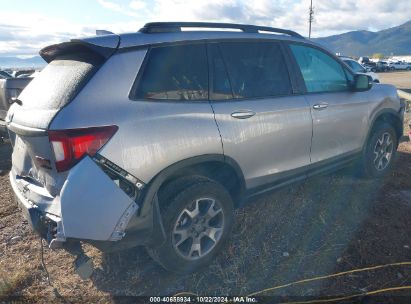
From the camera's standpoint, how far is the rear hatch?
2463 millimetres

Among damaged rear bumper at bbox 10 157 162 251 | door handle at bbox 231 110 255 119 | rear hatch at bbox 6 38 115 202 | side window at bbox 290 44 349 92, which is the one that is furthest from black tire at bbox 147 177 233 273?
side window at bbox 290 44 349 92

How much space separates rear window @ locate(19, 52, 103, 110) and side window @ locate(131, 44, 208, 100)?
35 cm

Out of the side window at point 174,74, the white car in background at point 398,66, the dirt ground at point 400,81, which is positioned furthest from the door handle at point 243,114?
the white car in background at point 398,66

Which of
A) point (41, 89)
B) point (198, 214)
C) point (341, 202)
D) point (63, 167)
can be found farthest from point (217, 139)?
point (341, 202)

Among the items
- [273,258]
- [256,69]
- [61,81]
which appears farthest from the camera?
[256,69]

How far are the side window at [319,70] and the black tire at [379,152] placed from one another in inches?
35.3

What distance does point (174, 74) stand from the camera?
2.87 metres

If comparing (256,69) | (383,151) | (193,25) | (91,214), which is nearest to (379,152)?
(383,151)

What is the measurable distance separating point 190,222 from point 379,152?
10.5 feet

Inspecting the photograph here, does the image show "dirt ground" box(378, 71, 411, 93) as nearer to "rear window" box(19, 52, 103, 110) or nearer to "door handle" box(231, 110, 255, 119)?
"door handle" box(231, 110, 255, 119)

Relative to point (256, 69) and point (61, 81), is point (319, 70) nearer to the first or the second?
point (256, 69)

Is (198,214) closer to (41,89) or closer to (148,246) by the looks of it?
(148,246)

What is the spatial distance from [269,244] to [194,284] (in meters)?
0.88

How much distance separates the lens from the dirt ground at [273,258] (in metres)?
2.95
